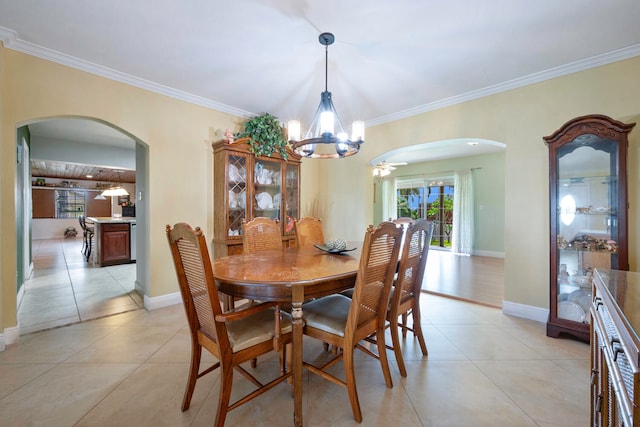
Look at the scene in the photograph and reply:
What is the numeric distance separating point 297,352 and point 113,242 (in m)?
5.48

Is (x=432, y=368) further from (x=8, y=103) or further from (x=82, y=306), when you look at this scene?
(x=8, y=103)

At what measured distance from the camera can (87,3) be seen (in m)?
1.77

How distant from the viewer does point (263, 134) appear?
3498 mm

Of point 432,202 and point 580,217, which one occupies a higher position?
point 432,202

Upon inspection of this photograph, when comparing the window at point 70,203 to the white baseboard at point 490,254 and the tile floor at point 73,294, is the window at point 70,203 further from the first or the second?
the white baseboard at point 490,254

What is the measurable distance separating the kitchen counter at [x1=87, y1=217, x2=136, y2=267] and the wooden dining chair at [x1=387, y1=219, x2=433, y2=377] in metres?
5.51

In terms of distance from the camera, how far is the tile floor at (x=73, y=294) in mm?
2730

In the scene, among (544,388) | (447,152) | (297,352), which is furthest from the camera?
(447,152)

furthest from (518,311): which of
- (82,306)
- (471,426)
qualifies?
(82,306)

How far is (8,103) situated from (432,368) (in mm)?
3878

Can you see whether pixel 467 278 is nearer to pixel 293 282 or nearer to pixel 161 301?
pixel 293 282

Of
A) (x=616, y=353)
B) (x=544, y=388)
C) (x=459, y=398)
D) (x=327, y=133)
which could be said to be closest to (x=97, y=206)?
(x=327, y=133)

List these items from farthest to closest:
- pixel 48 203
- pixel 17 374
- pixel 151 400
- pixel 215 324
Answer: pixel 48 203 < pixel 17 374 < pixel 151 400 < pixel 215 324

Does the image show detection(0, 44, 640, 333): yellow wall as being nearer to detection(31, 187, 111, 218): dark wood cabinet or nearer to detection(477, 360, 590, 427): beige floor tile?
detection(477, 360, 590, 427): beige floor tile
